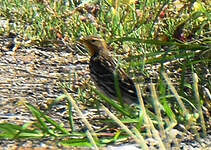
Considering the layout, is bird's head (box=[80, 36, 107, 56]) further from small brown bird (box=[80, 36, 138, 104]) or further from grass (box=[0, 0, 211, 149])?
grass (box=[0, 0, 211, 149])

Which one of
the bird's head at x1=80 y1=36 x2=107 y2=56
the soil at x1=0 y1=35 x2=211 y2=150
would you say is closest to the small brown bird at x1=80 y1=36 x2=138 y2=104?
the bird's head at x1=80 y1=36 x2=107 y2=56

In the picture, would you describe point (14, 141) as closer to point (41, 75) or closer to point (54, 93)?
point (54, 93)

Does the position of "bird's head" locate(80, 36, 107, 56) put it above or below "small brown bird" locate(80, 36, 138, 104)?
above

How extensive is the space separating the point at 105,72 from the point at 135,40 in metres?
1.06

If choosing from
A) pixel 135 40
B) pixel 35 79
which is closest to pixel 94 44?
pixel 35 79

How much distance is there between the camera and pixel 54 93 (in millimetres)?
4566

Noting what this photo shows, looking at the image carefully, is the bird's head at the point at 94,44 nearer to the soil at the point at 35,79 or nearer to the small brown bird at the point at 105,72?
the small brown bird at the point at 105,72

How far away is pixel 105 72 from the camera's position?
193 inches

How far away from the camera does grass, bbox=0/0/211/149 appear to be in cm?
363

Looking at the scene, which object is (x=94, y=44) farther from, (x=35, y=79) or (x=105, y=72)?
(x=35, y=79)

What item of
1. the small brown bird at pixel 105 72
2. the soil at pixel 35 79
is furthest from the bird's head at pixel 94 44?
the soil at pixel 35 79

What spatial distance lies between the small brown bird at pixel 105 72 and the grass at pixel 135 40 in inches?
3.7

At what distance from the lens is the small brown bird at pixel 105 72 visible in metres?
4.35

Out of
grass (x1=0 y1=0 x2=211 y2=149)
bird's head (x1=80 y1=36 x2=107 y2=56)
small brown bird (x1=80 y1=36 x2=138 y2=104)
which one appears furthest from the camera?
bird's head (x1=80 y1=36 x2=107 y2=56)
